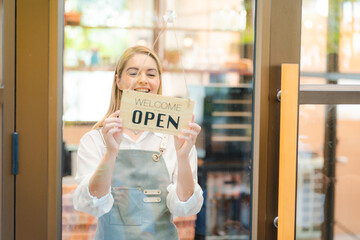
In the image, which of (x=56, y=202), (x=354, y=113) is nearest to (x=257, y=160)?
(x=354, y=113)

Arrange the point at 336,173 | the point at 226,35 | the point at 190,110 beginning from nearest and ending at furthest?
the point at 190,110 < the point at 226,35 < the point at 336,173

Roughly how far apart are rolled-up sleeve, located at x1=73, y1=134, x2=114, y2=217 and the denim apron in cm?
3

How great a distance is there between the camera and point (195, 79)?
165cm

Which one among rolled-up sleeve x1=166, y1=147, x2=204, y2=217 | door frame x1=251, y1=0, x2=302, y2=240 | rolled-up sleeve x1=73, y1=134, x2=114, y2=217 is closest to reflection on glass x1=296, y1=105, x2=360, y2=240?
door frame x1=251, y1=0, x2=302, y2=240

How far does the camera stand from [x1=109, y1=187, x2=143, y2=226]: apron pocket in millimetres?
1617

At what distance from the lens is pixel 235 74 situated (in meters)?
1.69

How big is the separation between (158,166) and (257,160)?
0.39 meters

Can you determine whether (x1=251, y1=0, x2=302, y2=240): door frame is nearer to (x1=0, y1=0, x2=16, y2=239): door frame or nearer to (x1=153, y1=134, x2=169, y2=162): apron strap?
(x1=153, y1=134, x2=169, y2=162): apron strap

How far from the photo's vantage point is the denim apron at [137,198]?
1.61m

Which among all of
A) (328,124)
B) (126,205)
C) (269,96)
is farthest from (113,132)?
(328,124)

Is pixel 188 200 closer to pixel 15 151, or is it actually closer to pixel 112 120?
pixel 112 120

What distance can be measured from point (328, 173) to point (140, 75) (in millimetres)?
845

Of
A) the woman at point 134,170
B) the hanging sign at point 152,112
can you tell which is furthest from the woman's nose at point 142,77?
the hanging sign at point 152,112

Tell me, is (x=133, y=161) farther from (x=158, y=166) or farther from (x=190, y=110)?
(x=190, y=110)
